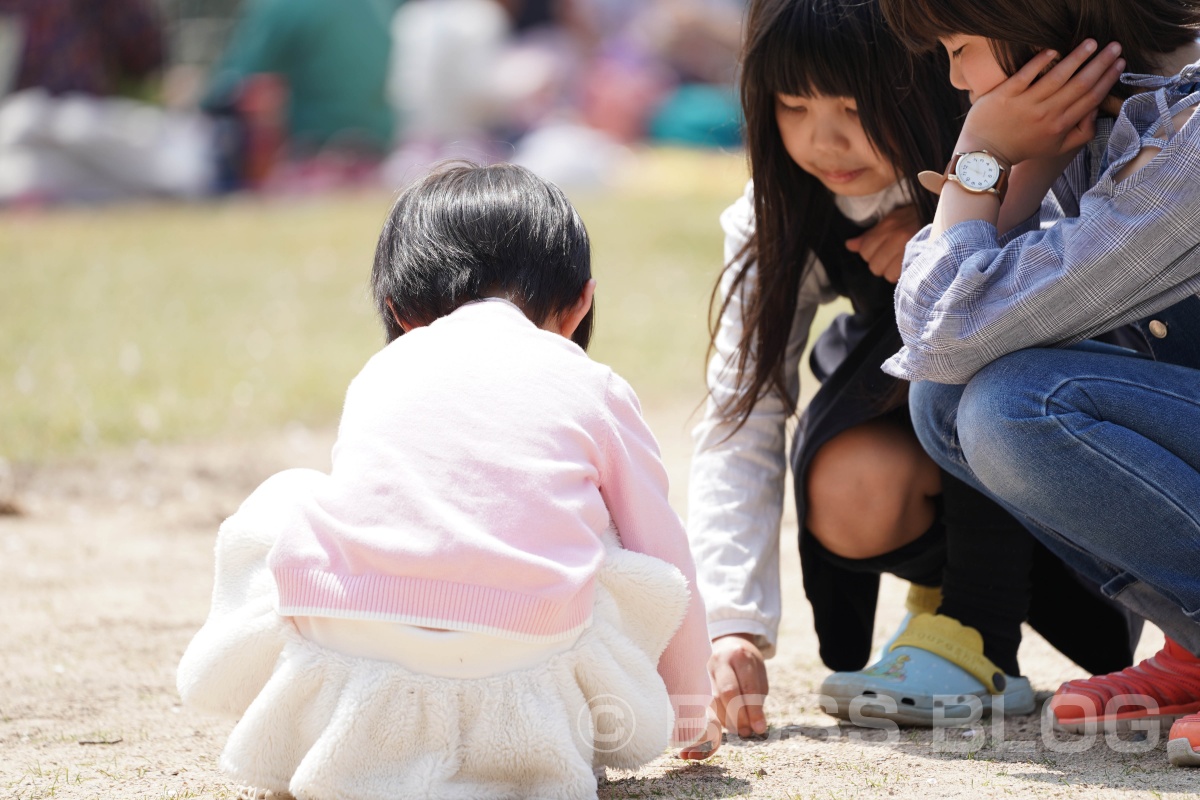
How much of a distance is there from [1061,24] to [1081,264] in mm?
340

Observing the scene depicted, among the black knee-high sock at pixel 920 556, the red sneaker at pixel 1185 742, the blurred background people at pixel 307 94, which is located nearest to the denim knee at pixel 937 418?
the black knee-high sock at pixel 920 556

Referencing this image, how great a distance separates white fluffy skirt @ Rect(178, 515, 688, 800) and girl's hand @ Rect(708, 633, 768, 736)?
39cm

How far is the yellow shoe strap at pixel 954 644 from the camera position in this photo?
2090 millimetres

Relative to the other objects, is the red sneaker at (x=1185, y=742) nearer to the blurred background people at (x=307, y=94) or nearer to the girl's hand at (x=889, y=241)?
the girl's hand at (x=889, y=241)

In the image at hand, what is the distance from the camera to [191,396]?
463 centimetres

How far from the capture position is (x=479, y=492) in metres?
1.54

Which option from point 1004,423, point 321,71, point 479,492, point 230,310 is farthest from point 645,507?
point 321,71

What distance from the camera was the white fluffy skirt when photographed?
1533 millimetres

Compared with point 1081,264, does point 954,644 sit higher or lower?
lower

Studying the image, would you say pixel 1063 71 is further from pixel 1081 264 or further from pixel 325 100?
pixel 325 100

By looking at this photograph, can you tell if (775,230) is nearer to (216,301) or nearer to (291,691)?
(291,691)

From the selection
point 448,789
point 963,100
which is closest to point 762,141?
point 963,100

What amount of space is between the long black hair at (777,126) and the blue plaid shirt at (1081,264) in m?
0.35

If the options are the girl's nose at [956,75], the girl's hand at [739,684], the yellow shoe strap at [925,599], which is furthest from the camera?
the yellow shoe strap at [925,599]
